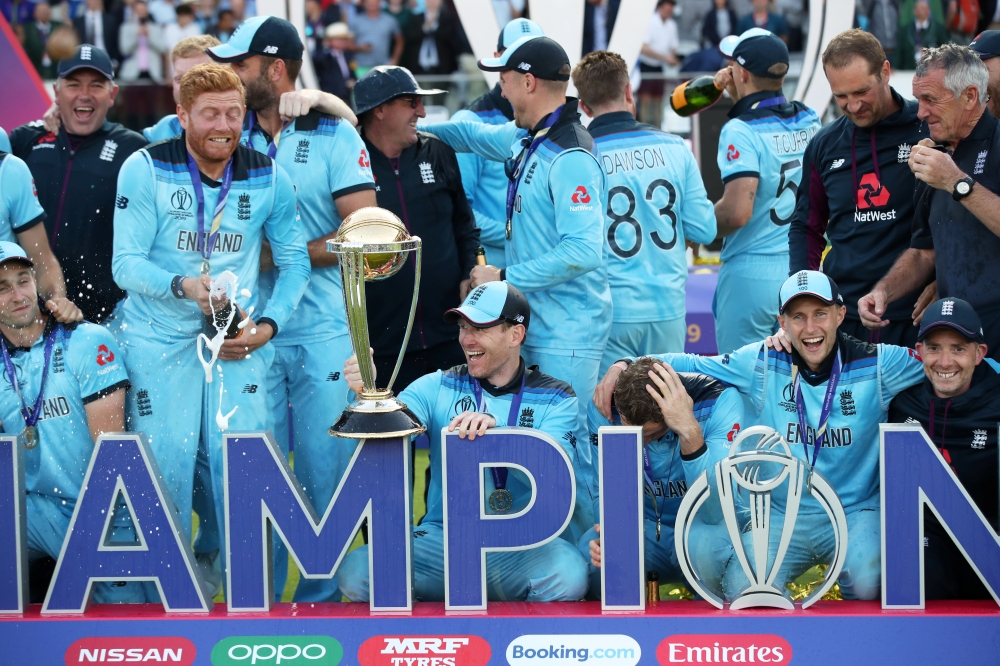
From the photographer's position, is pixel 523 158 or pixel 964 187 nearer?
pixel 964 187

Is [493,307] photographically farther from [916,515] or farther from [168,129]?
[168,129]

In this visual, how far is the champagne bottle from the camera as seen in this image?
Answer: 5.59 metres

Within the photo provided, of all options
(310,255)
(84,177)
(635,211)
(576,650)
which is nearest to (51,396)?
(310,255)

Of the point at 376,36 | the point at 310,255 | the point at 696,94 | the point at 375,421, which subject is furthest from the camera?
the point at 376,36

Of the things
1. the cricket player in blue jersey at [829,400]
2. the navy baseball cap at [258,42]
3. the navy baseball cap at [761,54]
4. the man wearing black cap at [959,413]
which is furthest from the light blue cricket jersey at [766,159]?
the navy baseball cap at [258,42]

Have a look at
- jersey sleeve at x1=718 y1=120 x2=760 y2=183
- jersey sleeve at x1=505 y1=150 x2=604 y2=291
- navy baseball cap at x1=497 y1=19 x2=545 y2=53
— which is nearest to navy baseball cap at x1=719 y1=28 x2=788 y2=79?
jersey sleeve at x1=718 y1=120 x2=760 y2=183

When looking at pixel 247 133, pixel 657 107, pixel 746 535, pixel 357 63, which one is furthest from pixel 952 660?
pixel 357 63

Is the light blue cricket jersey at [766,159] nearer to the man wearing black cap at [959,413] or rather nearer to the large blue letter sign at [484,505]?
the man wearing black cap at [959,413]

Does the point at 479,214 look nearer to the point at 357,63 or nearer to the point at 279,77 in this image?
the point at 279,77

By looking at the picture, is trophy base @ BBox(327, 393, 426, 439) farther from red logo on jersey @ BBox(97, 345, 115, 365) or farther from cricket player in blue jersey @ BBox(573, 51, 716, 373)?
cricket player in blue jersey @ BBox(573, 51, 716, 373)

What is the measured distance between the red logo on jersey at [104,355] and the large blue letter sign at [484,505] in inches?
48.4

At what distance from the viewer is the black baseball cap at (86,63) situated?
Result: 4.55 metres

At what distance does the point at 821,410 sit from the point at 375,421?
1.43 m

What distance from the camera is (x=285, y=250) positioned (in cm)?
395
